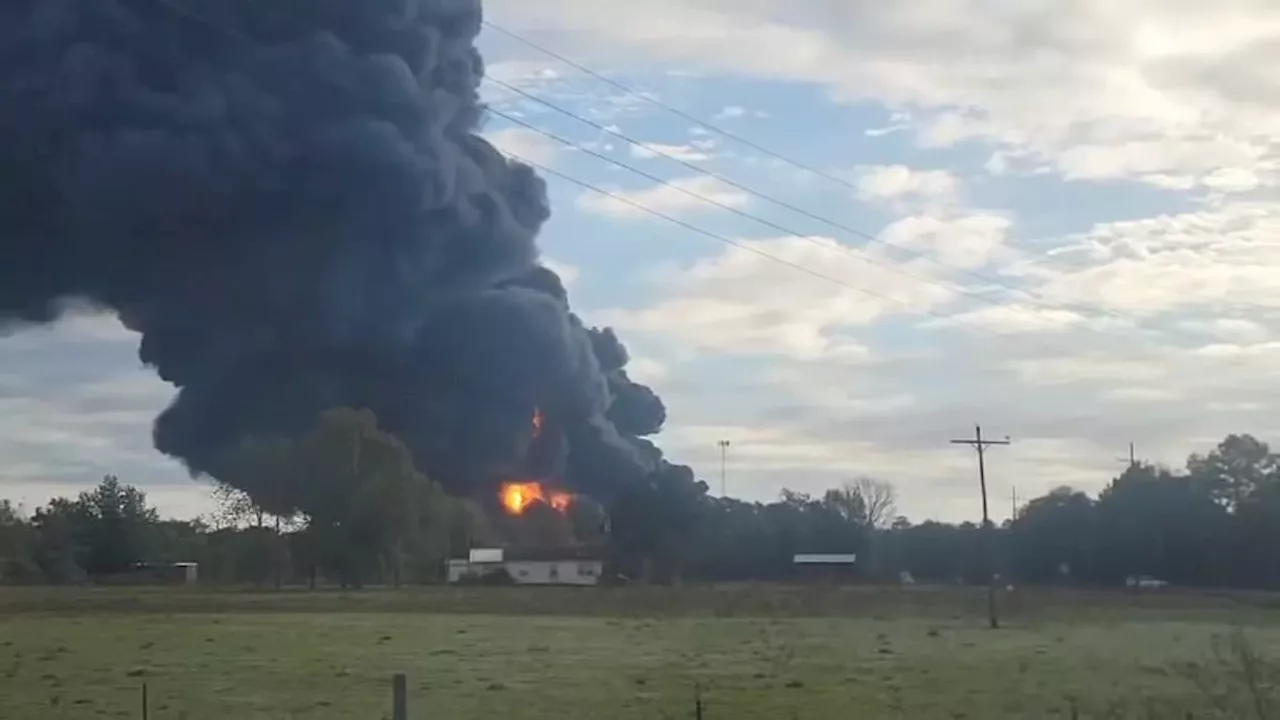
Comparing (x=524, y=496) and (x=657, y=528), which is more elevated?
(x=524, y=496)

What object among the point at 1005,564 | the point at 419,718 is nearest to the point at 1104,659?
the point at 419,718

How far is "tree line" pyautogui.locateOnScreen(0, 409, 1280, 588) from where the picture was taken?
67.4m

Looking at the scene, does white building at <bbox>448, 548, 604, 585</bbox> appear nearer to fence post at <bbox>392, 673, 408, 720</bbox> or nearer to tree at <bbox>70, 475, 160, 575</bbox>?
tree at <bbox>70, 475, 160, 575</bbox>

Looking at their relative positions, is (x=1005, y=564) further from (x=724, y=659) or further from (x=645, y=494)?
(x=724, y=659)

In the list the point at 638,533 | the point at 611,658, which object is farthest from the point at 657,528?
the point at 611,658

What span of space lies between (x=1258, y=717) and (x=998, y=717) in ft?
20.3

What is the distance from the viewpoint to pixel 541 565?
87375mm

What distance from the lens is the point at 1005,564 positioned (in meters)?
73.0

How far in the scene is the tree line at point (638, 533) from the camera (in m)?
67.4

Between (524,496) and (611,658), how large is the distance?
65127 millimetres

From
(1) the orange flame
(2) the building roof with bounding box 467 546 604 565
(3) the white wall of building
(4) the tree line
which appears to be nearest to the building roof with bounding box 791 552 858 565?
(4) the tree line

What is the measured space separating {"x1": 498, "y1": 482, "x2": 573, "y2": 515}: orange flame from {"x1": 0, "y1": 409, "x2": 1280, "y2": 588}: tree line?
65.6 inches

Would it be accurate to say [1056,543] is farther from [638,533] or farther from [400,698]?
[400,698]

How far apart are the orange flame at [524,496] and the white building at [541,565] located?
14.0ft
